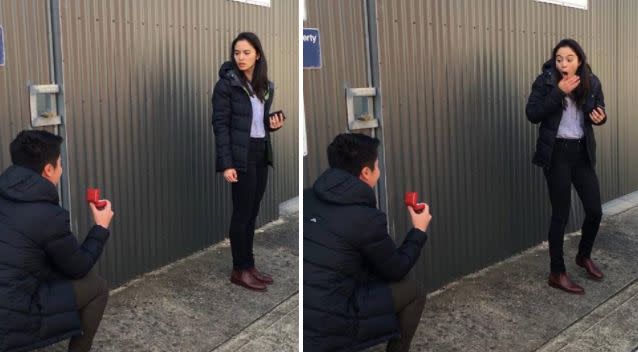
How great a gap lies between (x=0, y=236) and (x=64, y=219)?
8.0 inches

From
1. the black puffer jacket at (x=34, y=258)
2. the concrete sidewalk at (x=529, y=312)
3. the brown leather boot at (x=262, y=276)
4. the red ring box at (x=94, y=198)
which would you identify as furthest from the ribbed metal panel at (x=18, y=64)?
the concrete sidewalk at (x=529, y=312)

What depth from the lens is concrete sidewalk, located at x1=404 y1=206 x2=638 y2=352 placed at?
345 centimetres

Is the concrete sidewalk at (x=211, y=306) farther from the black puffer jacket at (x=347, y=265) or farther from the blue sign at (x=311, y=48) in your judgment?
the blue sign at (x=311, y=48)

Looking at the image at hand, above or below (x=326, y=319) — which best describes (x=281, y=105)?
above

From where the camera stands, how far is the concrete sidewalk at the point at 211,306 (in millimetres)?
2922

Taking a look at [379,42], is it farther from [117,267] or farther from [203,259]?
[117,267]

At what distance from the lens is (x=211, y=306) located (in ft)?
10.3

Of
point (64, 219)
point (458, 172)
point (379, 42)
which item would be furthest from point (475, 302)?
point (64, 219)

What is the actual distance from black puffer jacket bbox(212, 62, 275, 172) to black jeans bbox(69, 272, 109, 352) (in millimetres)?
656

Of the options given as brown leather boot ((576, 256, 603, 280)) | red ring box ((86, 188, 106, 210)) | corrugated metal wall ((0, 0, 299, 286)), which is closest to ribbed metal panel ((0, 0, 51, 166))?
corrugated metal wall ((0, 0, 299, 286))

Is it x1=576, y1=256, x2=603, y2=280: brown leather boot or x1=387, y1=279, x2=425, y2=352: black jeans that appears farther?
x1=576, y1=256, x2=603, y2=280: brown leather boot

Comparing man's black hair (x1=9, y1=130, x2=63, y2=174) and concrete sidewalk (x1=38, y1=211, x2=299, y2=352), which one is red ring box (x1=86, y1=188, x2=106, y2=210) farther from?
concrete sidewalk (x1=38, y1=211, x2=299, y2=352)

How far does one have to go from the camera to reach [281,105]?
3.04 m

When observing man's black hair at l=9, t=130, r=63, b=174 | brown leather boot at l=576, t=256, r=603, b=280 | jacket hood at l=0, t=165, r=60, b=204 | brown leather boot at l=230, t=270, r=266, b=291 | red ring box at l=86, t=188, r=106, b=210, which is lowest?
brown leather boot at l=576, t=256, r=603, b=280
